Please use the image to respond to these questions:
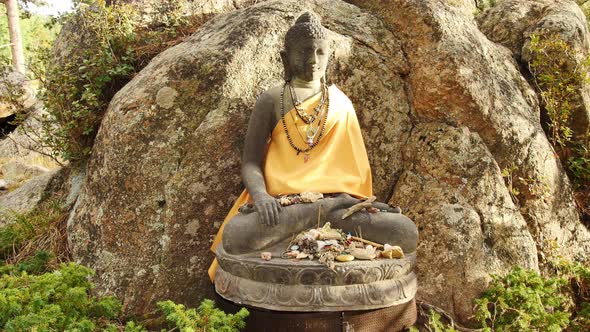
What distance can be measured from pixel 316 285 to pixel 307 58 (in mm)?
→ 1743

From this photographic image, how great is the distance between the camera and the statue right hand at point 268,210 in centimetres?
323

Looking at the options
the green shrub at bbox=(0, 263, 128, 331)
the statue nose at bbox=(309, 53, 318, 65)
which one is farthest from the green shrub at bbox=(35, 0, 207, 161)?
the statue nose at bbox=(309, 53, 318, 65)

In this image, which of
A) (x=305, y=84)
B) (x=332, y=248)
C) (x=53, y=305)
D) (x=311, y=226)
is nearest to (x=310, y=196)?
(x=311, y=226)

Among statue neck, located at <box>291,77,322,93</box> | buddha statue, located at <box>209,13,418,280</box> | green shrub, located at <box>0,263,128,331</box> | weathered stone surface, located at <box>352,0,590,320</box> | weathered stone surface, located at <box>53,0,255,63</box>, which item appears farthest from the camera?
weathered stone surface, located at <box>53,0,255,63</box>

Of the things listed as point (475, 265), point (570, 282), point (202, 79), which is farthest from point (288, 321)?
point (570, 282)

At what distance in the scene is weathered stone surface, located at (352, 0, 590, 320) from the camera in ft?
14.1

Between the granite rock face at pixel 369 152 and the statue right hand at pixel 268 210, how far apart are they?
1070 millimetres

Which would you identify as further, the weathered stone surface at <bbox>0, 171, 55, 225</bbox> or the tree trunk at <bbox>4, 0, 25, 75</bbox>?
the tree trunk at <bbox>4, 0, 25, 75</bbox>

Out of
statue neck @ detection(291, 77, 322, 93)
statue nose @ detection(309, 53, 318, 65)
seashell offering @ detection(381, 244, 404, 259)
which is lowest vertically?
seashell offering @ detection(381, 244, 404, 259)

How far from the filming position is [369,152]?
191 inches

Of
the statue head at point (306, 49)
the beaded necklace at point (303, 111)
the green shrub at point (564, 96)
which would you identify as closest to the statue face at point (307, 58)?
the statue head at point (306, 49)

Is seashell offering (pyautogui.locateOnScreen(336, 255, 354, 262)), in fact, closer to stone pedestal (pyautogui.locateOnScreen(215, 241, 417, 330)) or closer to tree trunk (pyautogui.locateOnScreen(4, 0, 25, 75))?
stone pedestal (pyautogui.locateOnScreen(215, 241, 417, 330))

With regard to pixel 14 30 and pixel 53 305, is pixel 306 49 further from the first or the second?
pixel 14 30

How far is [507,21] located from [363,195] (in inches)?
170
